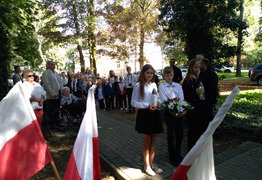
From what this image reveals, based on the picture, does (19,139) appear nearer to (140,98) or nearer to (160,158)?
(140,98)

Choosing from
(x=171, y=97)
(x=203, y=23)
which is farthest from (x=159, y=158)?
(x=203, y=23)

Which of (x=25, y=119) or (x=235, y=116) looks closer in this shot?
(x=25, y=119)

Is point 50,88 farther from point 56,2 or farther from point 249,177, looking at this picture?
point 56,2

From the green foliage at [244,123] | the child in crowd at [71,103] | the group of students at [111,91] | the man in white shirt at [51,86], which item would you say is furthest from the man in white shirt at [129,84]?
the green foliage at [244,123]

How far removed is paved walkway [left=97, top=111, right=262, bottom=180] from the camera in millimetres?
3775

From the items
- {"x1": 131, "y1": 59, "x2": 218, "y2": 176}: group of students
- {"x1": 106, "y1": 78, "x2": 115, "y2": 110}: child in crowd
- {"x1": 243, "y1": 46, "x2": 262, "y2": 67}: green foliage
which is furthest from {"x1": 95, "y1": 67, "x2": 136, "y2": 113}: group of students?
{"x1": 243, "y1": 46, "x2": 262, "y2": 67}: green foliage

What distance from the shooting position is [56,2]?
15203 mm

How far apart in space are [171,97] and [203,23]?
201 inches

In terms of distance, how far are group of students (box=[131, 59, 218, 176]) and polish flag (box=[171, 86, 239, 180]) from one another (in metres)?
1.61

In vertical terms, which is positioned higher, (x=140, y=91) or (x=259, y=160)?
(x=140, y=91)

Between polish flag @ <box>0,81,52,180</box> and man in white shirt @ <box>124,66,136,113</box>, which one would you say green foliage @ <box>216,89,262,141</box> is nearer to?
man in white shirt @ <box>124,66,136,113</box>

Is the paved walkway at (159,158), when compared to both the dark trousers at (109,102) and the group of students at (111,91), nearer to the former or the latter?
the group of students at (111,91)

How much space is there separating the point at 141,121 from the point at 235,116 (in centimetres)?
453

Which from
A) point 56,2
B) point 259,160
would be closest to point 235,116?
point 259,160
